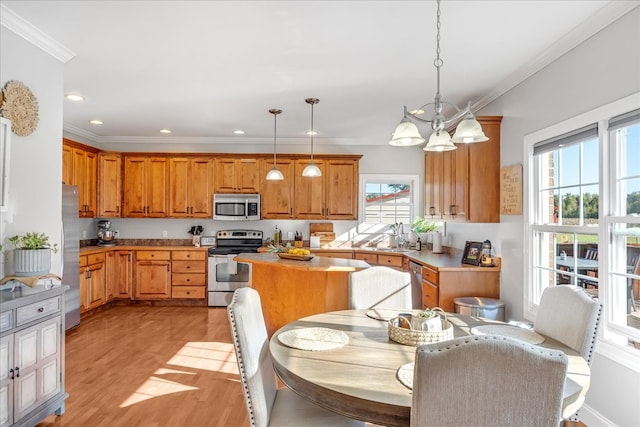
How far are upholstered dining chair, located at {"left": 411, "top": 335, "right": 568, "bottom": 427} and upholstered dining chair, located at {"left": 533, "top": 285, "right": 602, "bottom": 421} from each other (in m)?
0.77

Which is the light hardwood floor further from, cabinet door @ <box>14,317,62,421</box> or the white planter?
the white planter

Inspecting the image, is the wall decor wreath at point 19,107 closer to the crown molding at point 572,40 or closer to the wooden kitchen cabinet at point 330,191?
the crown molding at point 572,40

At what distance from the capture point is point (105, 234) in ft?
19.7

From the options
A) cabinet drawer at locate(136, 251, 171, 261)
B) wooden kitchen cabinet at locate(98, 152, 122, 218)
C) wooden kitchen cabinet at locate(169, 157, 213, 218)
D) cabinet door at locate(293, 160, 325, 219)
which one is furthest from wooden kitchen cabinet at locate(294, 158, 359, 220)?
wooden kitchen cabinet at locate(98, 152, 122, 218)

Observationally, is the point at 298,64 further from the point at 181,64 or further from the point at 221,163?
the point at 221,163

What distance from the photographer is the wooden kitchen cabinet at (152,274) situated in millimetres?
5746

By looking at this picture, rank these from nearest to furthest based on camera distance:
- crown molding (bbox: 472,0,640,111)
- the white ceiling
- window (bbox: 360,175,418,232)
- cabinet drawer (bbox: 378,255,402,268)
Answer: crown molding (bbox: 472,0,640,111) < the white ceiling < cabinet drawer (bbox: 378,255,402,268) < window (bbox: 360,175,418,232)

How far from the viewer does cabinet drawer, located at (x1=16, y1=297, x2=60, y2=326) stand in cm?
223

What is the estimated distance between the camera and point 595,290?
2559 millimetres

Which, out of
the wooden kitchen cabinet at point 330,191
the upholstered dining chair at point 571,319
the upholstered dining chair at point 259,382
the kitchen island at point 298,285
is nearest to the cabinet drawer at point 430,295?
the kitchen island at point 298,285

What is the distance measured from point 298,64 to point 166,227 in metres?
4.12

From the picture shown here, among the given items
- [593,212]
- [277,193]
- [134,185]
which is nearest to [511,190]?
[593,212]

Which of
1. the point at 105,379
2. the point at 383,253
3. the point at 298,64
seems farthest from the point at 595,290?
the point at 105,379

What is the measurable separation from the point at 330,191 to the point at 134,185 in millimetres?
2954
